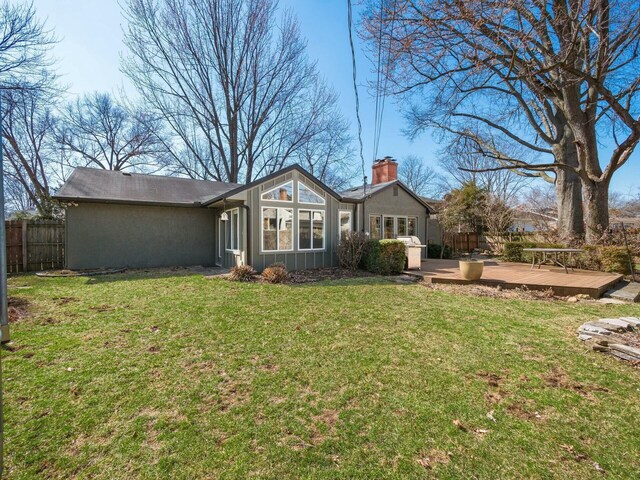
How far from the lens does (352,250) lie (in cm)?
1063

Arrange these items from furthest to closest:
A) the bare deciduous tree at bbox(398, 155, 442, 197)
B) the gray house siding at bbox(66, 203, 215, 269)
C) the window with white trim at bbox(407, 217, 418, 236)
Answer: the bare deciduous tree at bbox(398, 155, 442, 197) → the window with white trim at bbox(407, 217, 418, 236) → the gray house siding at bbox(66, 203, 215, 269)

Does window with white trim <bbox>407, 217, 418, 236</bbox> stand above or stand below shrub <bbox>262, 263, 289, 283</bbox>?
above

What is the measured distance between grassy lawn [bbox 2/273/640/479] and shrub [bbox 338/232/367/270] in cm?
533

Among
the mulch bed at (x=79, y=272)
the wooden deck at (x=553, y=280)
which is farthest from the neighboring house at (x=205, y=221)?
the wooden deck at (x=553, y=280)

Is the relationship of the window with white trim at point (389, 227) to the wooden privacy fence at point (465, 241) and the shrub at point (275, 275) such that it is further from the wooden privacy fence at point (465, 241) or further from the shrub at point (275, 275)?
the shrub at point (275, 275)

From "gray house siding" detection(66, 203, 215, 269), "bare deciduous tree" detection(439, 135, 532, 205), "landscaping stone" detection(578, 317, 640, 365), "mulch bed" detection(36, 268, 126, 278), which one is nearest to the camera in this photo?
"landscaping stone" detection(578, 317, 640, 365)

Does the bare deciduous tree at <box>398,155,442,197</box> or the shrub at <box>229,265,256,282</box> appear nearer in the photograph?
the shrub at <box>229,265,256,282</box>

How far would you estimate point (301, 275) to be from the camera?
949 centimetres

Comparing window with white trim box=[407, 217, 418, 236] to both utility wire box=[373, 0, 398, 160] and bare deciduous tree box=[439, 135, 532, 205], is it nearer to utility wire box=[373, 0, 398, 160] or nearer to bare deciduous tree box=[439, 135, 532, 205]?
utility wire box=[373, 0, 398, 160]

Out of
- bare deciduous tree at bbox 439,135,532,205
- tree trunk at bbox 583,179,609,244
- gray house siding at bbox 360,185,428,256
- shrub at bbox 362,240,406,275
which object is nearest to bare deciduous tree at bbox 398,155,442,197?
bare deciduous tree at bbox 439,135,532,205

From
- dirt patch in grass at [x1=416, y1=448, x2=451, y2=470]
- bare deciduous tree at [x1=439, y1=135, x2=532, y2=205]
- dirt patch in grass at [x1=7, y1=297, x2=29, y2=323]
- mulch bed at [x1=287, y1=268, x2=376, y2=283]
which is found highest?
bare deciduous tree at [x1=439, y1=135, x2=532, y2=205]

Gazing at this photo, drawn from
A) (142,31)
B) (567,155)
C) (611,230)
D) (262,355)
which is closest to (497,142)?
(567,155)

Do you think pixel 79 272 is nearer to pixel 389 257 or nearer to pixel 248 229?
pixel 248 229

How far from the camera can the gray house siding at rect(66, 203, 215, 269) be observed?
1030cm
